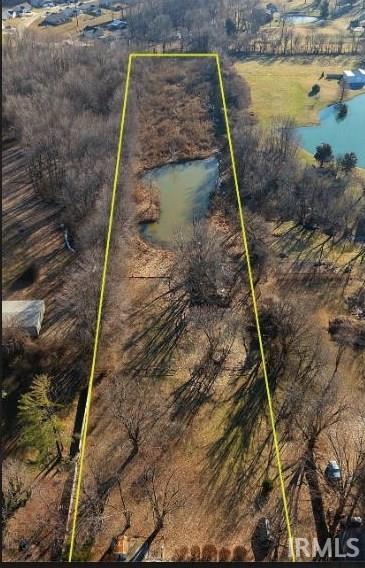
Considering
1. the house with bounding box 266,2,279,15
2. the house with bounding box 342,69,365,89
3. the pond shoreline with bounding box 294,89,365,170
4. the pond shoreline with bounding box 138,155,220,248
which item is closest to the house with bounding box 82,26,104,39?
the house with bounding box 266,2,279,15

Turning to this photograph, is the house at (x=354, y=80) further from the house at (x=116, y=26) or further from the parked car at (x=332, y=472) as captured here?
the parked car at (x=332, y=472)

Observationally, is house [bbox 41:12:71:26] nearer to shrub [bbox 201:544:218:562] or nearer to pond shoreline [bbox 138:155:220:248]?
pond shoreline [bbox 138:155:220:248]

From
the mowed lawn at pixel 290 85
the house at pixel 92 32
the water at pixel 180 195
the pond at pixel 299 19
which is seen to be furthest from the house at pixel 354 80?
the house at pixel 92 32

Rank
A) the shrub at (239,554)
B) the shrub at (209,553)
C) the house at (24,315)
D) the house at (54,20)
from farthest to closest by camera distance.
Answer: the house at (54,20) < the house at (24,315) < the shrub at (209,553) < the shrub at (239,554)

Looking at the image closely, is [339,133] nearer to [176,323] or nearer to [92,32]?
[176,323]

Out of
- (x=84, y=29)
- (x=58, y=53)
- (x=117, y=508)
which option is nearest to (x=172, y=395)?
(x=117, y=508)
